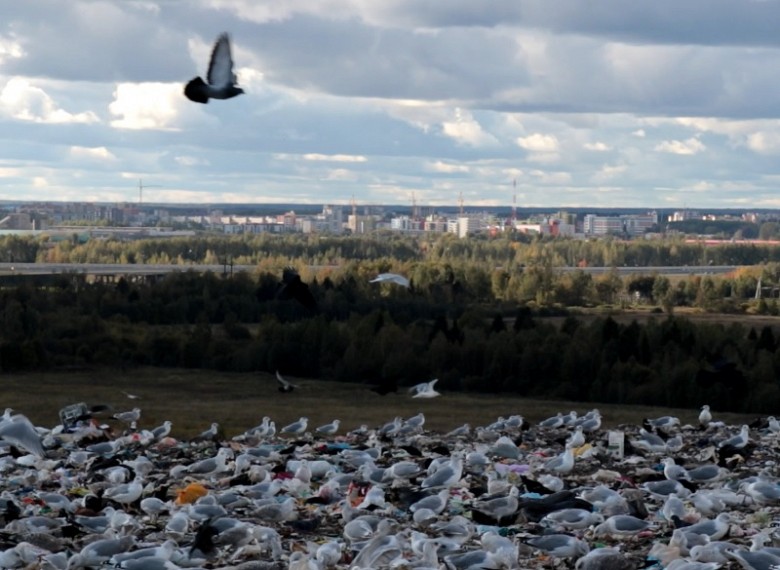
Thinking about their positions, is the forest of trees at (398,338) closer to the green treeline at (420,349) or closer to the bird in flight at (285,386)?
the green treeline at (420,349)

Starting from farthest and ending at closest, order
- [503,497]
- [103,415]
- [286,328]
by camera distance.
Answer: [286,328] → [103,415] → [503,497]

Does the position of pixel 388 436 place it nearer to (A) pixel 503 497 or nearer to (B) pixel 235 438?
(B) pixel 235 438

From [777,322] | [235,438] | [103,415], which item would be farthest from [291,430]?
[777,322]

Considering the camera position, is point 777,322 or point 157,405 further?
point 777,322

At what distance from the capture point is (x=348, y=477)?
1207 cm

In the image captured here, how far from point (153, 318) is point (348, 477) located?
30.1 metres

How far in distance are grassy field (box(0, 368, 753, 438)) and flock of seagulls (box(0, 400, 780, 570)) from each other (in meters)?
3.71

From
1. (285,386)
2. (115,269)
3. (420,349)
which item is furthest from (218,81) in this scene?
(115,269)

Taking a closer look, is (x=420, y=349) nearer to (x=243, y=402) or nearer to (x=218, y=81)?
(x=243, y=402)

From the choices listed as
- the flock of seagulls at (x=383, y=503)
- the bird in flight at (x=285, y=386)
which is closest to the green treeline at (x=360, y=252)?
the bird in flight at (x=285, y=386)

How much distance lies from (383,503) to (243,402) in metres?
12.8

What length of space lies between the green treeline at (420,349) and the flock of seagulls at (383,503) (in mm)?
8697

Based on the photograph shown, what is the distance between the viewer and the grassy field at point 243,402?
1998 centimetres

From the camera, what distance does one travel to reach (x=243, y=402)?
2355cm
